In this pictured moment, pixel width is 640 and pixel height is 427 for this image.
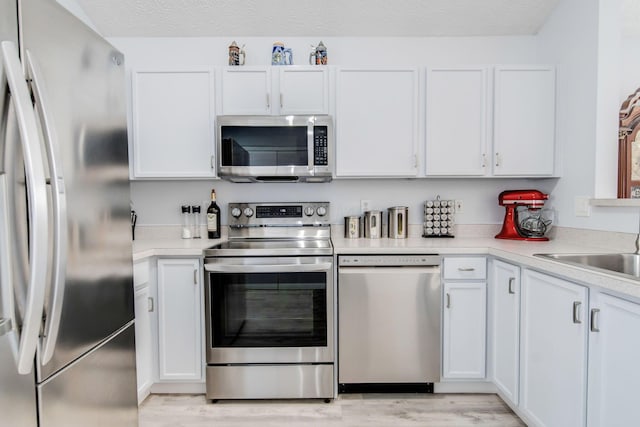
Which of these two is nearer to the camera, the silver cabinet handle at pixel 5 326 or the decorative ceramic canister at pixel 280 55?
the silver cabinet handle at pixel 5 326

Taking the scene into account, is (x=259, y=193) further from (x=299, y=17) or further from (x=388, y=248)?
(x=299, y=17)

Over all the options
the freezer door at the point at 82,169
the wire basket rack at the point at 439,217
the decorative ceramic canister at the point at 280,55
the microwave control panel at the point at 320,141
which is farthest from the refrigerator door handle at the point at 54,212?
the wire basket rack at the point at 439,217

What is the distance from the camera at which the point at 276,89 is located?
234 cm

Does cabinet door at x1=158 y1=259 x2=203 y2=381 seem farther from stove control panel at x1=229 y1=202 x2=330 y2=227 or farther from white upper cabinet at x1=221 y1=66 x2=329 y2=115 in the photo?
white upper cabinet at x1=221 y1=66 x2=329 y2=115

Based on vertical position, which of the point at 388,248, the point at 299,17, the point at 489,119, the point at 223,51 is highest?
the point at 299,17

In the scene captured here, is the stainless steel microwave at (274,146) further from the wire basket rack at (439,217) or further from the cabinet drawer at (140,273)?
the wire basket rack at (439,217)

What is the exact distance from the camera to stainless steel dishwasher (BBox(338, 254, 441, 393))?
2.05m

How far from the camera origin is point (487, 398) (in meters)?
2.14

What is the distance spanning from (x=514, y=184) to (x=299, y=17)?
197cm

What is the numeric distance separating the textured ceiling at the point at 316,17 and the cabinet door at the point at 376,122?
44 centimetres

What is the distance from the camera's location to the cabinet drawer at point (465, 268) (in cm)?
210

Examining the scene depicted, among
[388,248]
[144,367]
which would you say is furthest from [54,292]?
[388,248]

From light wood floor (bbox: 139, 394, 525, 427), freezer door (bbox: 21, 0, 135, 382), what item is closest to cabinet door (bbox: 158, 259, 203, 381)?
light wood floor (bbox: 139, 394, 525, 427)

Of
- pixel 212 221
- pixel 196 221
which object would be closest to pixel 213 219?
pixel 212 221
